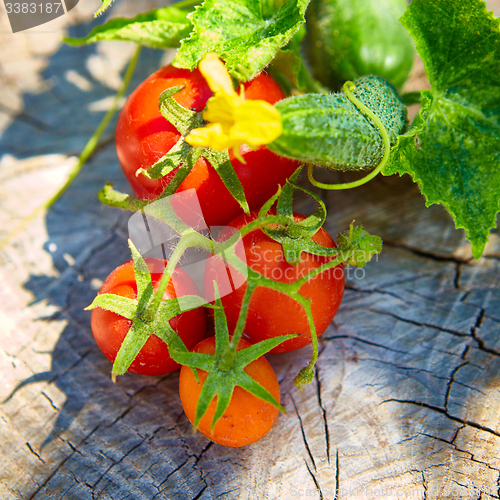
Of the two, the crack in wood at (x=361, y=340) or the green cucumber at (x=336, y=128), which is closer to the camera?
the green cucumber at (x=336, y=128)

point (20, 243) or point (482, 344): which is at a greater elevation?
point (20, 243)

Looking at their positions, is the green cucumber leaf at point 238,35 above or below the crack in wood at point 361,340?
above

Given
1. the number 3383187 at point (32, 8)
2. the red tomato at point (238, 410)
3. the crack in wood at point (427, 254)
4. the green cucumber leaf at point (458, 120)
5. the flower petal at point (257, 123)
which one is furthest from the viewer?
the number 3383187 at point (32, 8)

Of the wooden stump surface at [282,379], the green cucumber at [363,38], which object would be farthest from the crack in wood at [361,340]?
the green cucumber at [363,38]

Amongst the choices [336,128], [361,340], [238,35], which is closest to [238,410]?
[361,340]

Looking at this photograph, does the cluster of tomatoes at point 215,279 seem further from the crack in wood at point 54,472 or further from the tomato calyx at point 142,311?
the crack in wood at point 54,472

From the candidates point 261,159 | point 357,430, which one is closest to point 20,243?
point 261,159

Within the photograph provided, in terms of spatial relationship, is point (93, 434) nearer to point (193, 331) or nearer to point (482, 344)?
point (193, 331)
